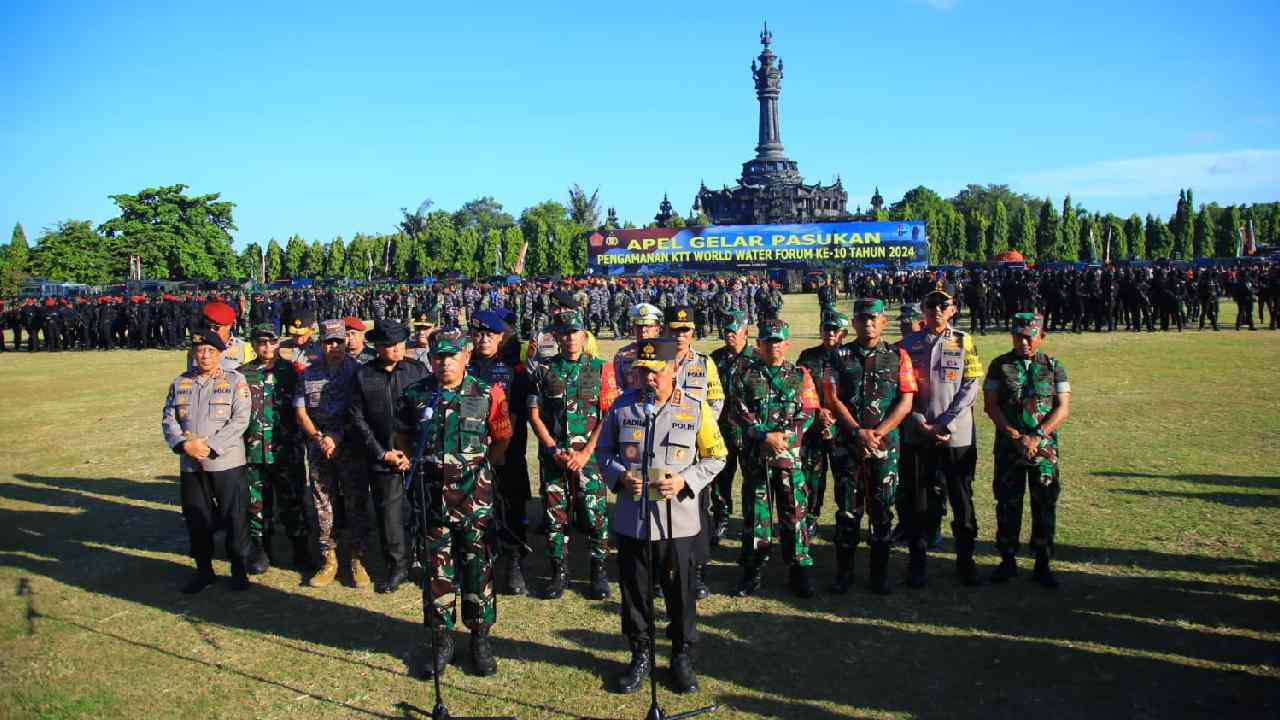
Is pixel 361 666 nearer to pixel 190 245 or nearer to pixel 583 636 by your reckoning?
pixel 583 636

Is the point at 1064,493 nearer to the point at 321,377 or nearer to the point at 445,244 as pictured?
the point at 321,377

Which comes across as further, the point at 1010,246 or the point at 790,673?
the point at 1010,246

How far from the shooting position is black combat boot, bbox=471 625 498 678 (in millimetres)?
5055

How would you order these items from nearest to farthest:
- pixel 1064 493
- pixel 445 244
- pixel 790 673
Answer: pixel 790 673 → pixel 1064 493 → pixel 445 244

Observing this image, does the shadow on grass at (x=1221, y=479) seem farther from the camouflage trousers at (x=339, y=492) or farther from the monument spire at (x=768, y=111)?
the monument spire at (x=768, y=111)

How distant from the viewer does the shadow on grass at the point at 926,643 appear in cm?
459

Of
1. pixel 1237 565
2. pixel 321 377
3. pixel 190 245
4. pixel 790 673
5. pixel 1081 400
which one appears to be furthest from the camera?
pixel 190 245

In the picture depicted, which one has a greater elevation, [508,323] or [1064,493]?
[508,323]

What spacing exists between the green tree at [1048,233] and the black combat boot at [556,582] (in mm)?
89246

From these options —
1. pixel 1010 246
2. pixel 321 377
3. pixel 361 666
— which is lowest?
pixel 361 666

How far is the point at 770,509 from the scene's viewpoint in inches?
239

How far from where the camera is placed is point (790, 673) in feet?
16.3

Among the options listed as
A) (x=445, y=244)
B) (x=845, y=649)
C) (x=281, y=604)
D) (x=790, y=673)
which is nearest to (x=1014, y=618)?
(x=845, y=649)

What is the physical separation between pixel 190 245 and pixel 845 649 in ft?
260
